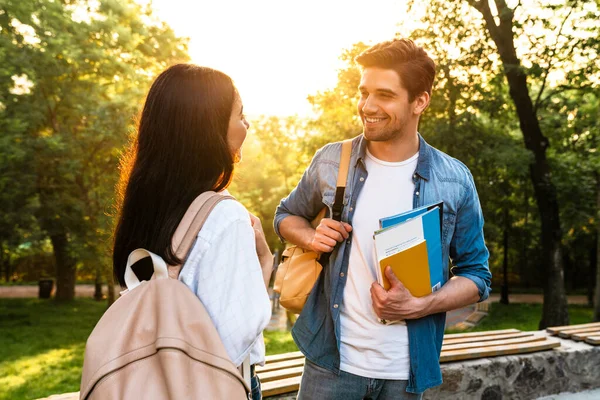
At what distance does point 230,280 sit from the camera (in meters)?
1.33

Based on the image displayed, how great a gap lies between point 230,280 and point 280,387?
1921mm

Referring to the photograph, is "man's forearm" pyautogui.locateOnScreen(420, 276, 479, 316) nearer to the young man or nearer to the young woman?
the young man

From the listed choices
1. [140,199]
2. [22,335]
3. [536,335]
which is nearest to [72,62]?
[22,335]

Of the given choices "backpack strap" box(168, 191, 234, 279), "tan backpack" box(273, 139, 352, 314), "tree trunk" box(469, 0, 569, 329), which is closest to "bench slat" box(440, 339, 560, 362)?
"tan backpack" box(273, 139, 352, 314)

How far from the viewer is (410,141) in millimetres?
2135

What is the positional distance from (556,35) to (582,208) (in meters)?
7.22

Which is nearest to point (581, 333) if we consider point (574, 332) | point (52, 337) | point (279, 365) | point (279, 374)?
point (574, 332)

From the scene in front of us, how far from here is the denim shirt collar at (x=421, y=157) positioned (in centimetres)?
206

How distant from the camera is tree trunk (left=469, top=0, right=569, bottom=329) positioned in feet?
37.7

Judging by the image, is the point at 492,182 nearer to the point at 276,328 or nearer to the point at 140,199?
the point at 276,328

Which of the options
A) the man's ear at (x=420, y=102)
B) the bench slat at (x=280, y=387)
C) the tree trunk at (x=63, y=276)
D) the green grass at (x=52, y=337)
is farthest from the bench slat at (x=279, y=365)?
the tree trunk at (x=63, y=276)

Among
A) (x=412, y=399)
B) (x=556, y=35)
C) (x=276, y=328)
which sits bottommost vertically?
(x=276, y=328)

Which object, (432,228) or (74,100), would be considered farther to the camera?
(74,100)

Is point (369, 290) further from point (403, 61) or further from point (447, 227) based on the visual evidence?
point (403, 61)
